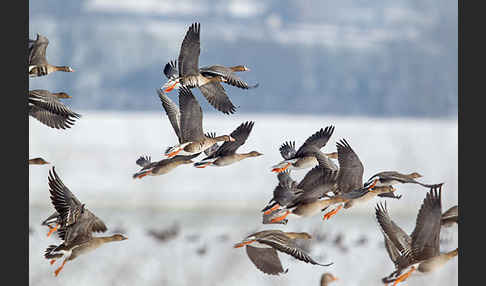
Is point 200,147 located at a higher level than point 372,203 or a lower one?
higher

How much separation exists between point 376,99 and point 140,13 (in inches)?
43.2

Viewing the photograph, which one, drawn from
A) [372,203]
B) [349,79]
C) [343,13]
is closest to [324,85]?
[349,79]

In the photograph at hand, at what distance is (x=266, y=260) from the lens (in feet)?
8.23

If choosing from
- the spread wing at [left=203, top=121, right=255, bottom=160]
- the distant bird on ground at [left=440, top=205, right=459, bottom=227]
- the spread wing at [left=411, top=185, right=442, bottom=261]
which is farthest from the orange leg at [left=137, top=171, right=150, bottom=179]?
the distant bird on ground at [left=440, top=205, right=459, bottom=227]

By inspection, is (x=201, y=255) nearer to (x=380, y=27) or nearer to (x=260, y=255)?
(x=260, y=255)

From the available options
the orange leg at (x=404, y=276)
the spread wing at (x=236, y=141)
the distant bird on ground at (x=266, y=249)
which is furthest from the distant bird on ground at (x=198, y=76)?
the orange leg at (x=404, y=276)

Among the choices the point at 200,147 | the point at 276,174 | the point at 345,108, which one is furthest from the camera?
the point at 345,108

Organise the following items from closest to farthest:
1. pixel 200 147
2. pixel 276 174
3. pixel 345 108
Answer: pixel 200 147
pixel 276 174
pixel 345 108

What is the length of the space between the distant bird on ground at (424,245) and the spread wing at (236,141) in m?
0.73

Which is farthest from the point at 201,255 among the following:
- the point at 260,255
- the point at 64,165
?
the point at 64,165

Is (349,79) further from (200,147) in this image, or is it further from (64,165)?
(64,165)

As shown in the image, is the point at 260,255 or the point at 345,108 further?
the point at 345,108

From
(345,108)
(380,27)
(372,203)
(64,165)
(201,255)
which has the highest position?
(380,27)

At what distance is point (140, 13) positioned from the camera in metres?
2.67
